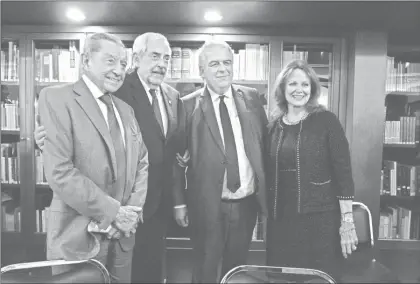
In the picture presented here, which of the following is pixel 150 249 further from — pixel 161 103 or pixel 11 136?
pixel 11 136

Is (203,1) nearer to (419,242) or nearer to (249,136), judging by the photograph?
(249,136)

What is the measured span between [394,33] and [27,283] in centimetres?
320

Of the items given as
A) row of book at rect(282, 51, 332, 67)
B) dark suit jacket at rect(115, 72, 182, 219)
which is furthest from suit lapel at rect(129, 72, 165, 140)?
row of book at rect(282, 51, 332, 67)

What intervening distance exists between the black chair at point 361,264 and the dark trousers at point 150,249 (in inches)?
44.1

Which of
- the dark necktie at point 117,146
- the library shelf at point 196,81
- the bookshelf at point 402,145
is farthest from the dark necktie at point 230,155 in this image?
the bookshelf at point 402,145

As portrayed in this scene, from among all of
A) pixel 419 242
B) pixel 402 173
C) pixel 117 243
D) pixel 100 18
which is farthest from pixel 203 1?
pixel 419 242

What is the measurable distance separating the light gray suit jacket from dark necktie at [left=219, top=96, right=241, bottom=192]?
579mm

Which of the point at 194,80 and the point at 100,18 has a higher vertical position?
the point at 100,18

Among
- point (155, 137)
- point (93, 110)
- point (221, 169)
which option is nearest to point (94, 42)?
point (93, 110)

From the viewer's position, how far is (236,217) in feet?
6.77

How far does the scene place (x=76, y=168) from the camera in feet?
5.50

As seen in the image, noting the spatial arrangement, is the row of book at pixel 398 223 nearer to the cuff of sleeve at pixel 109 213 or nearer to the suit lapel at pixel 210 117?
the suit lapel at pixel 210 117

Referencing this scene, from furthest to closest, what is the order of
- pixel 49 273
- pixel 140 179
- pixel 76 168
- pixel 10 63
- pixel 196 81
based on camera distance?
pixel 10 63 < pixel 196 81 < pixel 140 179 < pixel 76 168 < pixel 49 273

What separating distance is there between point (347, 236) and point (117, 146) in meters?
1.36
